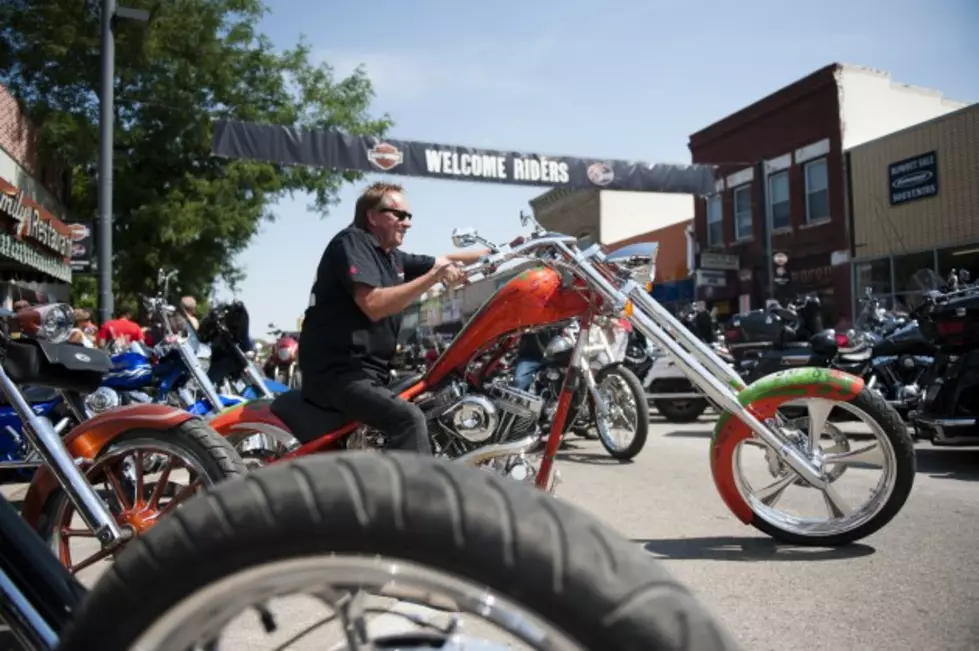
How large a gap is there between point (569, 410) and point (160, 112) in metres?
18.3

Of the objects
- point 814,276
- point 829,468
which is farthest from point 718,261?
point 829,468

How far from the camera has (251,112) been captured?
20156mm

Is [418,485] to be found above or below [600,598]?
above

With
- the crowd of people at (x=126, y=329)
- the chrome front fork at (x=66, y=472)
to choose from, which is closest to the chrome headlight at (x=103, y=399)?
the crowd of people at (x=126, y=329)

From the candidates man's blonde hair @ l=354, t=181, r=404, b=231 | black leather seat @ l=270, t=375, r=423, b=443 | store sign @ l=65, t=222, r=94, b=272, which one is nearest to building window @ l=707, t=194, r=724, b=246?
store sign @ l=65, t=222, r=94, b=272

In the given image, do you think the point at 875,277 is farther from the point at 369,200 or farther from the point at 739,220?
the point at 369,200

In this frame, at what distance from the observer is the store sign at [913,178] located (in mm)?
17797

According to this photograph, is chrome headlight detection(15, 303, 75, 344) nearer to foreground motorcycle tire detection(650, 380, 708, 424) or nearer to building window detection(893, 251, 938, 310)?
foreground motorcycle tire detection(650, 380, 708, 424)

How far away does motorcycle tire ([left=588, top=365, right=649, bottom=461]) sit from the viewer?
6.54m

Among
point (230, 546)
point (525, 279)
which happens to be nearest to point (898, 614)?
point (525, 279)

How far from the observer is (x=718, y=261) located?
2330 centimetres

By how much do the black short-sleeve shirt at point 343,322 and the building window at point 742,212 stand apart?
22.5m

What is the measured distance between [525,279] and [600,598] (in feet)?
9.66

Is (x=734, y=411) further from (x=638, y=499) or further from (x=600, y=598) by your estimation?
(x=600, y=598)
